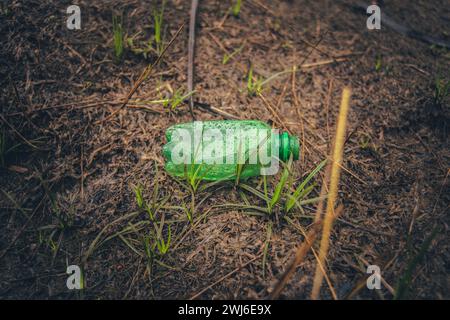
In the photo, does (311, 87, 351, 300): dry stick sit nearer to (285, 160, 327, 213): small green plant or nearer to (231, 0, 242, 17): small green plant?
(285, 160, 327, 213): small green plant

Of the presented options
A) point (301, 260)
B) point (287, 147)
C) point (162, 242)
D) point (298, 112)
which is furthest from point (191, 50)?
point (301, 260)

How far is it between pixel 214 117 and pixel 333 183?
77cm

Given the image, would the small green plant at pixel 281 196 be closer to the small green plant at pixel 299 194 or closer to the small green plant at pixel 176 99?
the small green plant at pixel 299 194

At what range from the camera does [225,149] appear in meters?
2.05

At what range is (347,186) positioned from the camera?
6.52ft

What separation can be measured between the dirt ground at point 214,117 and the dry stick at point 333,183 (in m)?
0.04

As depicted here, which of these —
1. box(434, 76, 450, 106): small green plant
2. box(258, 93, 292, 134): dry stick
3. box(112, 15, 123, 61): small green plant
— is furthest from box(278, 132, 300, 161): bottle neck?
box(112, 15, 123, 61): small green plant

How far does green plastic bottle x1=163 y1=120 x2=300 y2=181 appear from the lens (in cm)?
193

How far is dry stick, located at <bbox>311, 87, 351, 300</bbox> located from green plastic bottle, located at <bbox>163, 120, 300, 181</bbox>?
0.85 feet

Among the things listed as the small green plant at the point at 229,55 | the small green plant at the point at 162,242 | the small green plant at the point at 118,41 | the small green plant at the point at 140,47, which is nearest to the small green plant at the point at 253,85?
the small green plant at the point at 229,55

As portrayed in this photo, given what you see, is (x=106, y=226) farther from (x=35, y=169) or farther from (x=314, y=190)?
(x=314, y=190)

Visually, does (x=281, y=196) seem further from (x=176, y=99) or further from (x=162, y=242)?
(x=176, y=99)
